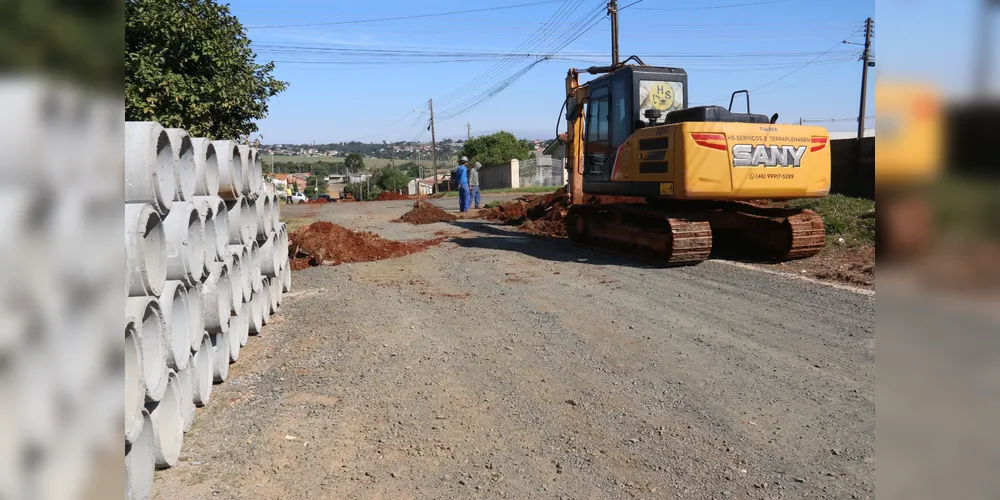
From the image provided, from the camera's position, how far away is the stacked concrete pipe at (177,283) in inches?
133

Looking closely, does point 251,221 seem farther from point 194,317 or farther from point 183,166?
point 194,317

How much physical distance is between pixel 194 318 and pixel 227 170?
6.53ft

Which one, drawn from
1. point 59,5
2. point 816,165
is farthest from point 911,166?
point 816,165

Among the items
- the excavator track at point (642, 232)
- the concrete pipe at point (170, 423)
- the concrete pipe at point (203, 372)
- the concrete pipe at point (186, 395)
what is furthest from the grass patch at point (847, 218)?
the concrete pipe at point (170, 423)

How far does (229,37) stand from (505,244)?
6.27m

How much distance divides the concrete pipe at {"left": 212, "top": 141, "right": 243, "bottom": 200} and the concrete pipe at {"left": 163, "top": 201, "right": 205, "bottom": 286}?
4.82 feet

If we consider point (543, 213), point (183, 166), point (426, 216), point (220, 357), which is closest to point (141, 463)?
point (220, 357)

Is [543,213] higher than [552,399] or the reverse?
higher

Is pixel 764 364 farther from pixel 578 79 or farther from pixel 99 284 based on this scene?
pixel 578 79

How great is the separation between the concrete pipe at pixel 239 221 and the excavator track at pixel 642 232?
591cm

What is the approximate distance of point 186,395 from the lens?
14.5 ft

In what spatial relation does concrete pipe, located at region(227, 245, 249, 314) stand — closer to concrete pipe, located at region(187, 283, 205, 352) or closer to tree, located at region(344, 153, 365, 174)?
concrete pipe, located at region(187, 283, 205, 352)

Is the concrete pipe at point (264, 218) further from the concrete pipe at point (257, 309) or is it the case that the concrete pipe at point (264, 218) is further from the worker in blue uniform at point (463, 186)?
the worker in blue uniform at point (463, 186)

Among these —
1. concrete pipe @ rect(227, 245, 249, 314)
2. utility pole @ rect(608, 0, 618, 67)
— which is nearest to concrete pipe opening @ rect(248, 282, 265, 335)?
concrete pipe @ rect(227, 245, 249, 314)
